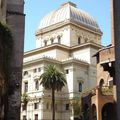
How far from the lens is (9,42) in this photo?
30.2m

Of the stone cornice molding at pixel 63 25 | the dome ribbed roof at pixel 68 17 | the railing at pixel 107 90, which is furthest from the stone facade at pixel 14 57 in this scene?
the dome ribbed roof at pixel 68 17

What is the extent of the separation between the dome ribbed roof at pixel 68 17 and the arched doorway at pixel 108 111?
2557 inches

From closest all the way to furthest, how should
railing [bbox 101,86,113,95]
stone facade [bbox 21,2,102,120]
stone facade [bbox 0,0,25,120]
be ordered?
stone facade [bbox 0,0,25,120]
railing [bbox 101,86,113,95]
stone facade [bbox 21,2,102,120]

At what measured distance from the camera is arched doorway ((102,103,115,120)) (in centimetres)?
3267

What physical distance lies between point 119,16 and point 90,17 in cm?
8743

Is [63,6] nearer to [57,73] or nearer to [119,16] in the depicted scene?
[57,73]

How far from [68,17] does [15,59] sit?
224ft

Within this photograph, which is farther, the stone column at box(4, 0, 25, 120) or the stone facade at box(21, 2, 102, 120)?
the stone facade at box(21, 2, 102, 120)

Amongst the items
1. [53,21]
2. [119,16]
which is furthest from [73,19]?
[119,16]

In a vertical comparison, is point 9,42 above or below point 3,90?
above

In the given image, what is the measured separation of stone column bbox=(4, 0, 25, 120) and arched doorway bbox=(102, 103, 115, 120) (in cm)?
727

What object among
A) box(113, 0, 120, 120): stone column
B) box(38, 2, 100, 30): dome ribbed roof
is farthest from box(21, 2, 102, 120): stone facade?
box(113, 0, 120, 120): stone column

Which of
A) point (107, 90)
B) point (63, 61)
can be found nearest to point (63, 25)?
point (63, 61)

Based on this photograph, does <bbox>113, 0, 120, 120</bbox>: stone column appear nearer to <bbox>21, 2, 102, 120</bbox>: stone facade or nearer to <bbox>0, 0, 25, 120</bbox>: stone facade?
<bbox>0, 0, 25, 120</bbox>: stone facade
